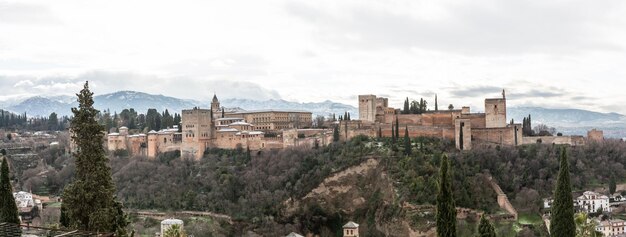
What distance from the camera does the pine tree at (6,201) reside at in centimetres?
1491

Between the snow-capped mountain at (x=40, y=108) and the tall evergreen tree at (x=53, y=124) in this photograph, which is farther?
the snow-capped mountain at (x=40, y=108)

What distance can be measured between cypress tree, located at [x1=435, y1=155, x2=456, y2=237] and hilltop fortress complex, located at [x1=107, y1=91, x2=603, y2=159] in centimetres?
3039

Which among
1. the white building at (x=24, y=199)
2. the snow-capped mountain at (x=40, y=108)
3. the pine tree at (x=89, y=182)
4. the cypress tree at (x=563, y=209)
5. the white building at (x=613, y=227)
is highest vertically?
the snow-capped mountain at (x=40, y=108)

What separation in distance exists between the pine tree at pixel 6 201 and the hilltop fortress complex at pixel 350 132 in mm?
34476

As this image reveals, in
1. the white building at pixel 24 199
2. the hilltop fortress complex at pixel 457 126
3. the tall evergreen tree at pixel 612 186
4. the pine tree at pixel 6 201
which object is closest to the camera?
the pine tree at pixel 6 201

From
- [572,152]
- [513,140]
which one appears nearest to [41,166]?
[513,140]

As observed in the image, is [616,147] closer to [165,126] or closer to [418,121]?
[418,121]

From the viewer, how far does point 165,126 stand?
57.3 metres

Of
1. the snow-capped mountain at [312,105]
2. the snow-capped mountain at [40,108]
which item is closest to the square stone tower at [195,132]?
the snow-capped mountain at [312,105]

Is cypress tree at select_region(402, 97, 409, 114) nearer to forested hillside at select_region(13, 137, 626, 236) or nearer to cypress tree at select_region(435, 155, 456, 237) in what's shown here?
forested hillside at select_region(13, 137, 626, 236)

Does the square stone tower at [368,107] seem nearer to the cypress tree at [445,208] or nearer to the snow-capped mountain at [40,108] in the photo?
the cypress tree at [445,208]

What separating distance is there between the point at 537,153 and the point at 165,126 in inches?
1278

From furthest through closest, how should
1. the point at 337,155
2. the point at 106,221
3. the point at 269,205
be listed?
the point at 337,155, the point at 269,205, the point at 106,221

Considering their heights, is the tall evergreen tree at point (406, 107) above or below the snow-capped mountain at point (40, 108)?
below
